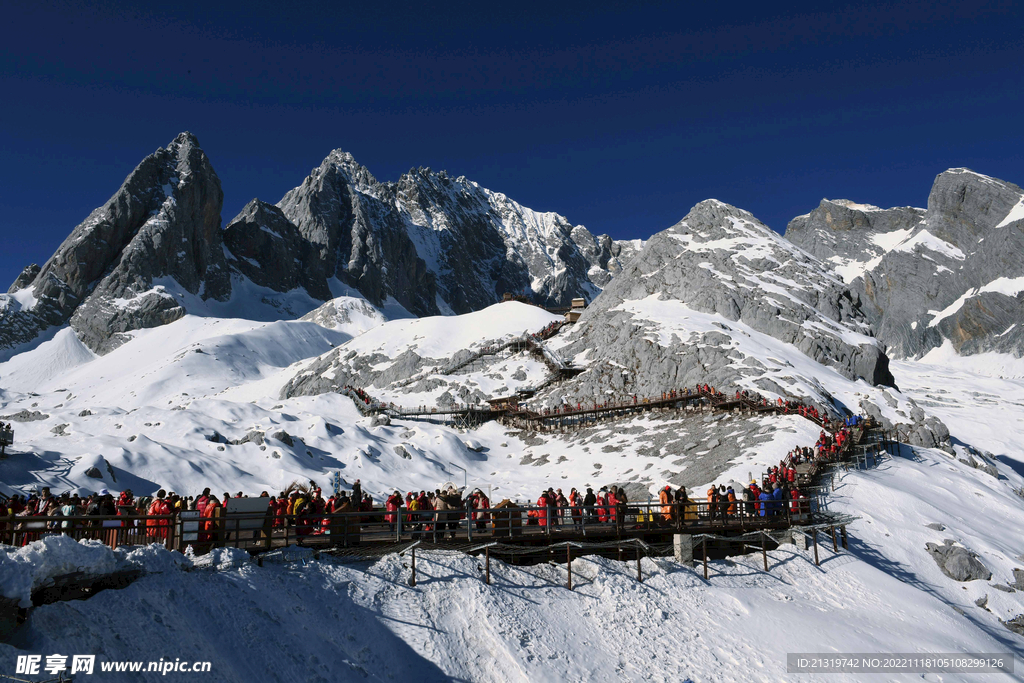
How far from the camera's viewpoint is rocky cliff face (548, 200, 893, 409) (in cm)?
5881

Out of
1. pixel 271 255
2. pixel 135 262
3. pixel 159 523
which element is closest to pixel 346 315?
pixel 135 262

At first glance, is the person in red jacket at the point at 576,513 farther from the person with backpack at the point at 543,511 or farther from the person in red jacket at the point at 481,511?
the person in red jacket at the point at 481,511

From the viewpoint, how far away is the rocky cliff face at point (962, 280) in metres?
161

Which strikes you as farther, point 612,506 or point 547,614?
point 612,506

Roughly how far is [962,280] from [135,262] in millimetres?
198053

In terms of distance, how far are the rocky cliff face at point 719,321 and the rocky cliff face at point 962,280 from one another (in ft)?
346

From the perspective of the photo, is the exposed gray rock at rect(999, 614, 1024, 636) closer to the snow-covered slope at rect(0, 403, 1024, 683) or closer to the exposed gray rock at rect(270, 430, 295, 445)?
the snow-covered slope at rect(0, 403, 1024, 683)

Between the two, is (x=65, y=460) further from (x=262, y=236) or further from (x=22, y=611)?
(x=262, y=236)

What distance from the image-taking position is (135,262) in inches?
5704

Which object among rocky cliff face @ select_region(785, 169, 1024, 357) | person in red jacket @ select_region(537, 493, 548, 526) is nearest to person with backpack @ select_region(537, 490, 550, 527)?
person in red jacket @ select_region(537, 493, 548, 526)

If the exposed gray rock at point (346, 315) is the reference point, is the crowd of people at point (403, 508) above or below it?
below

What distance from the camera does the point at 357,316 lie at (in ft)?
439

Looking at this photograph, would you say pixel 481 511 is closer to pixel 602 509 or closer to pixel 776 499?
pixel 602 509

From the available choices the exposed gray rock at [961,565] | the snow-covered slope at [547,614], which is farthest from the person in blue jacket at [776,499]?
the exposed gray rock at [961,565]
